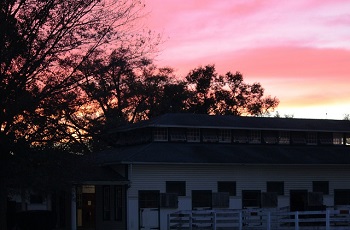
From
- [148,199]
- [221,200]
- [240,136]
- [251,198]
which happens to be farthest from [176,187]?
[240,136]

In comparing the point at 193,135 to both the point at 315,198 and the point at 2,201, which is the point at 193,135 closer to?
the point at 315,198

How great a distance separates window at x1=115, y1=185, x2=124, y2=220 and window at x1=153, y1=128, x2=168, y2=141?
414 centimetres

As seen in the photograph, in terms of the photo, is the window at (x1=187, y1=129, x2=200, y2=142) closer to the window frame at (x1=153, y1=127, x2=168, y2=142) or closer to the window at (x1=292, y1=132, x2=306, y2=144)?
the window frame at (x1=153, y1=127, x2=168, y2=142)

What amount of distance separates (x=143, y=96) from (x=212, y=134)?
24.5 m

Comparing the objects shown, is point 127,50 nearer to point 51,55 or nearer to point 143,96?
point 51,55

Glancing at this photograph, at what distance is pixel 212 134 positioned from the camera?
49375 mm

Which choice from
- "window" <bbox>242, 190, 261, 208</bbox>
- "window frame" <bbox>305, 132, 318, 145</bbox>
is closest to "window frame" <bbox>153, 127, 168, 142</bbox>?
"window" <bbox>242, 190, 261, 208</bbox>

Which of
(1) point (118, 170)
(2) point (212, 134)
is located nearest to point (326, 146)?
(2) point (212, 134)

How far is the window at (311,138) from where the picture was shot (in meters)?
53.1

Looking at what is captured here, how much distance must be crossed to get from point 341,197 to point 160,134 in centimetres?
1265

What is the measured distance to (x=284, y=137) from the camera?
2058 inches

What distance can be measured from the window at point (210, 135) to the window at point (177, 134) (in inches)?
57.5

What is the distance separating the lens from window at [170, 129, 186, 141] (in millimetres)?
48000

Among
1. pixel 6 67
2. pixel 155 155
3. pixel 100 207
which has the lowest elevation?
pixel 100 207
